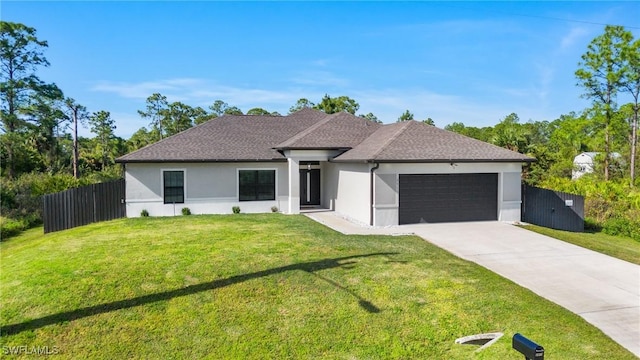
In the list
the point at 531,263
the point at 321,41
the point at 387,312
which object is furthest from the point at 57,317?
the point at 321,41

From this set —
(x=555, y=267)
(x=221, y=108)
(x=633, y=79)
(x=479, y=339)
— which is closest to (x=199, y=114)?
(x=221, y=108)

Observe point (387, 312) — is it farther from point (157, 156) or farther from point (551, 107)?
point (551, 107)

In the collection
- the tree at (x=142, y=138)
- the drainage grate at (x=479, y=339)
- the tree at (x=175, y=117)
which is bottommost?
the drainage grate at (x=479, y=339)

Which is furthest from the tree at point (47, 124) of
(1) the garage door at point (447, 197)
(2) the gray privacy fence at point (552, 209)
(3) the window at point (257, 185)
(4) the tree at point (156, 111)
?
(2) the gray privacy fence at point (552, 209)

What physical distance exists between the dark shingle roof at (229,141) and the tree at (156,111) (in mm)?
29480

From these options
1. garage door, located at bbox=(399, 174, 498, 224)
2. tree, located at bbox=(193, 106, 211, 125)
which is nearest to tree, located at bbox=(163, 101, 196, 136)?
tree, located at bbox=(193, 106, 211, 125)

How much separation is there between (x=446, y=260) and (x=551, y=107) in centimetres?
4014

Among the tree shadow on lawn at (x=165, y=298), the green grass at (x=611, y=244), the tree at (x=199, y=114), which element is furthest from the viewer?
the tree at (x=199, y=114)

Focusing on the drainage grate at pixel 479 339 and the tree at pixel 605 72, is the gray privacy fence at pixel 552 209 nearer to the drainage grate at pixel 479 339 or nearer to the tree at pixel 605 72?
the drainage grate at pixel 479 339

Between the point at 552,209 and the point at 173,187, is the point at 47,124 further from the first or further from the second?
the point at 552,209

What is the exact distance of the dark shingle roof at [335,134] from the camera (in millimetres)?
17609

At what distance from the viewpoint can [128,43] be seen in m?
15.8

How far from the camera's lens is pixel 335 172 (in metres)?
18.1

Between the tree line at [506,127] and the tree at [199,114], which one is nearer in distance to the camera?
the tree line at [506,127]
